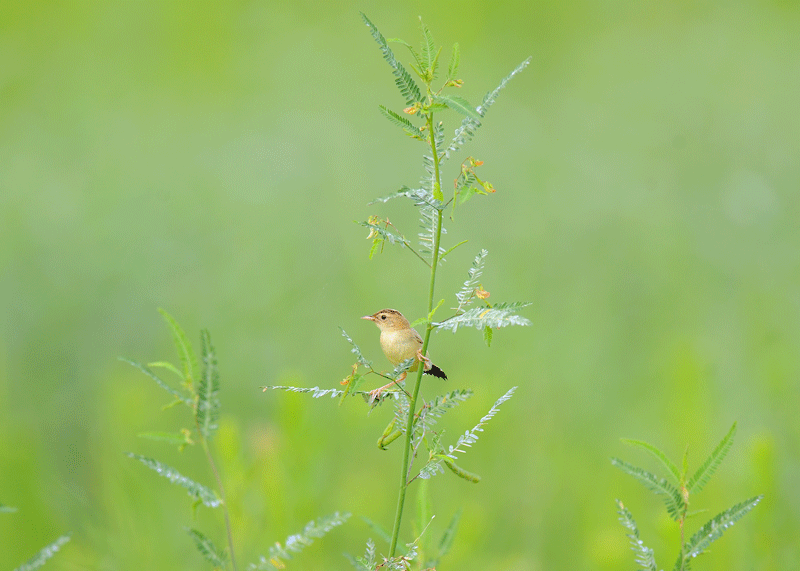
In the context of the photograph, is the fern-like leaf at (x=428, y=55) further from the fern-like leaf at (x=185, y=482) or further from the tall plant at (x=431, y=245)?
the fern-like leaf at (x=185, y=482)

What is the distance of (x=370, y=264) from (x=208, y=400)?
138 inches

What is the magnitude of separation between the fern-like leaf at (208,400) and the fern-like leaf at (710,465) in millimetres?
611

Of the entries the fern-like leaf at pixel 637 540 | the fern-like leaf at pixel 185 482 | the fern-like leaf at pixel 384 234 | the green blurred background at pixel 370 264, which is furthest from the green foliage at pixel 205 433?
the green blurred background at pixel 370 264

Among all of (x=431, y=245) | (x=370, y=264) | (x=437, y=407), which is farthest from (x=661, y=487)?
(x=370, y=264)

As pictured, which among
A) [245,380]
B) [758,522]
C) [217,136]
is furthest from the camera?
[217,136]

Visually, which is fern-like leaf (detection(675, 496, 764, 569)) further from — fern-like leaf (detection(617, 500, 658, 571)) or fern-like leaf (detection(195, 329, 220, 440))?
fern-like leaf (detection(195, 329, 220, 440))

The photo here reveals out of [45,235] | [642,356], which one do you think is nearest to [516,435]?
[642,356]

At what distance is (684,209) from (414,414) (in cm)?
568

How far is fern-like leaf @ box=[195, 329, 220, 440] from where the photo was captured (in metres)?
0.95

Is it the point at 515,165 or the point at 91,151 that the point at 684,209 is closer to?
the point at 515,165

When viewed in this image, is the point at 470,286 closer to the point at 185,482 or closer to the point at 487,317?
the point at 487,317

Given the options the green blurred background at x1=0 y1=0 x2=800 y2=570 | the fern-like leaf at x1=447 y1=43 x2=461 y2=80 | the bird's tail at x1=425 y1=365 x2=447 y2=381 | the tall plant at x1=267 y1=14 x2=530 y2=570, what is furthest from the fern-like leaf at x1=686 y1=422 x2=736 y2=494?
the green blurred background at x1=0 y1=0 x2=800 y2=570

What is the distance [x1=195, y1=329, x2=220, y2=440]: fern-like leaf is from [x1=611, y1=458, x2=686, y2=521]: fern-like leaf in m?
0.51

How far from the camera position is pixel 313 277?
5.27m
